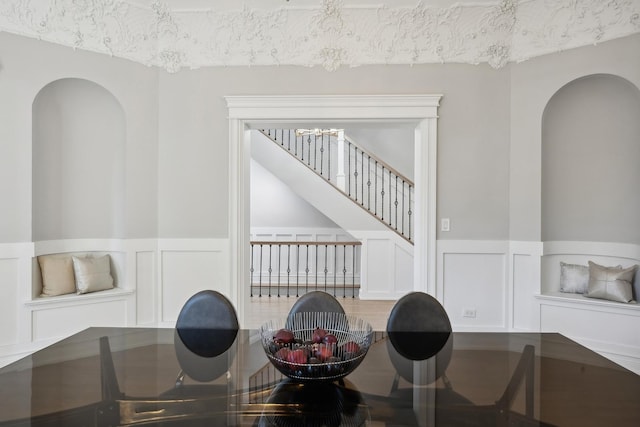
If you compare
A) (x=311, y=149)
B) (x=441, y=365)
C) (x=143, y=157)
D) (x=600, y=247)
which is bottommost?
(x=441, y=365)

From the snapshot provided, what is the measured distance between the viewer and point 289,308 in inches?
212

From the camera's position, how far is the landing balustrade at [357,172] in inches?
269

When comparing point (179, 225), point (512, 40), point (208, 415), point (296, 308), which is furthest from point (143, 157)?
point (512, 40)

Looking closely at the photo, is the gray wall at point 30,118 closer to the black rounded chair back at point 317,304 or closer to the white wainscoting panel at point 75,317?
the white wainscoting panel at point 75,317

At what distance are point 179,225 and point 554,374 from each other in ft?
11.3

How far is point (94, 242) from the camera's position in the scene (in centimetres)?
398

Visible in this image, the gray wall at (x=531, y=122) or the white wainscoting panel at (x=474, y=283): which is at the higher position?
the gray wall at (x=531, y=122)

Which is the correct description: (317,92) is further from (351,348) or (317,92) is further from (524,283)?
(351,348)

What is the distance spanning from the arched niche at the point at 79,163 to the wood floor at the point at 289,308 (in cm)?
187

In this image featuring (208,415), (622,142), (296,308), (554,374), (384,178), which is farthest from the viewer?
(384,178)

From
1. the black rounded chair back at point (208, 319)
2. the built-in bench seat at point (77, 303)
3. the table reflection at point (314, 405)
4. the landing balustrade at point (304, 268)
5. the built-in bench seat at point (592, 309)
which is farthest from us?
the landing balustrade at point (304, 268)

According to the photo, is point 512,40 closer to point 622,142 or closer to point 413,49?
point 413,49

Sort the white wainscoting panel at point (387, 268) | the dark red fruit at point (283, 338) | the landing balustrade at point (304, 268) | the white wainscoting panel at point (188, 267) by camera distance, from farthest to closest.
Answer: the landing balustrade at point (304, 268) < the white wainscoting panel at point (387, 268) < the white wainscoting panel at point (188, 267) < the dark red fruit at point (283, 338)

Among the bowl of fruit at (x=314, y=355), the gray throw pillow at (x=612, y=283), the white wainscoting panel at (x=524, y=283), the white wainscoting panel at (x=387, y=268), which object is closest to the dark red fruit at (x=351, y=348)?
the bowl of fruit at (x=314, y=355)
